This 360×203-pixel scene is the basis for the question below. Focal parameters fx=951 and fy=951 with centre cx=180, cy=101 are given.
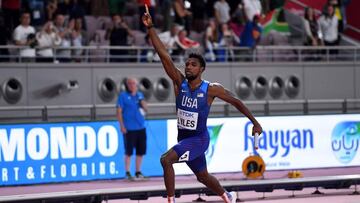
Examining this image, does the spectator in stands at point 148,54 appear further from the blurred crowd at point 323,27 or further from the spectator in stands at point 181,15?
the blurred crowd at point 323,27

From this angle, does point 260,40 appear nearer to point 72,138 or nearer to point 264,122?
point 264,122

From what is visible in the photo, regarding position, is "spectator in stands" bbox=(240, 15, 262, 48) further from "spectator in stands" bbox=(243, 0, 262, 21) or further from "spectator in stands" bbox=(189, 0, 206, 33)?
"spectator in stands" bbox=(189, 0, 206, 33)

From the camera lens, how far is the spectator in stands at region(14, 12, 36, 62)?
23.3m

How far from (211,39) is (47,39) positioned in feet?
16.8

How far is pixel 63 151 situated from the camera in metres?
20.5

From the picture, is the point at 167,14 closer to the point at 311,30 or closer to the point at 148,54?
the point at 148,54

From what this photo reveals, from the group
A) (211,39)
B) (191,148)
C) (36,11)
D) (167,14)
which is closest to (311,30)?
(211,39)

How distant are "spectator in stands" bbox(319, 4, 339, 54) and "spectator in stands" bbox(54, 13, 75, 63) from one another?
8.32m

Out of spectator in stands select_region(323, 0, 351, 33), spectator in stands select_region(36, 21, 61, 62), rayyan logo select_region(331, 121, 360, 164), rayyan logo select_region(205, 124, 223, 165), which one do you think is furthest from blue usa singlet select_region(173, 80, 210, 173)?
spectator in stands select_region(323, 0, 351, 33)

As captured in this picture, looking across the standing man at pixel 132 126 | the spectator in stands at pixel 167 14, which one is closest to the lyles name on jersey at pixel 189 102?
the standing man at pixel 132 126

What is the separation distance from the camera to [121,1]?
93.1 ft

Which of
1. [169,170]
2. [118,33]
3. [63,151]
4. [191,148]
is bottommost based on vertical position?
[63,151]

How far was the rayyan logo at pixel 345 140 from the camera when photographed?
76.8 feet

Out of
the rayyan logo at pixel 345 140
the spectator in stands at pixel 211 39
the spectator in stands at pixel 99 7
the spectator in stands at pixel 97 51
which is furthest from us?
the spectator in stands at pixel 99 7
